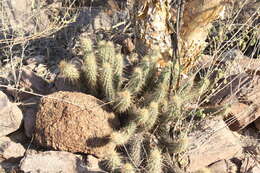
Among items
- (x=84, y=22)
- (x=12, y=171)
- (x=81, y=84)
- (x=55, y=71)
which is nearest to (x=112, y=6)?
(x=84, y=22)

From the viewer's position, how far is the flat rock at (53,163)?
2201mm

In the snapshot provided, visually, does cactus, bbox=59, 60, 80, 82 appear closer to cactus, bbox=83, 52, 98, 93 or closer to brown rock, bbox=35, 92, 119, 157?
cactus, bbox=83, 52, 98, 93

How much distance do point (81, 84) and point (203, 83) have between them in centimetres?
110

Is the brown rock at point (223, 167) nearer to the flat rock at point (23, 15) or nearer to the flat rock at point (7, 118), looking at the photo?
the flat rock at point (7, 118)

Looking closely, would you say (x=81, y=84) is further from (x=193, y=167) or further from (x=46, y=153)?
(x=193, y=167)

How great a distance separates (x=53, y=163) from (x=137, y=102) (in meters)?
0.86

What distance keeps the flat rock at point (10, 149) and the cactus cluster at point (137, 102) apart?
72 cm

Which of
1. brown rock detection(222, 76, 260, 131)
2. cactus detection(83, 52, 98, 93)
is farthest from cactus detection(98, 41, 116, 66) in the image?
brown rock detection(222, 76, 260, 131)

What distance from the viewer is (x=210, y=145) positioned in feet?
8.41

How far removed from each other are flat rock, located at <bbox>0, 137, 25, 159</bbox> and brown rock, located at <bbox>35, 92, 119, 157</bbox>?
0.19 m

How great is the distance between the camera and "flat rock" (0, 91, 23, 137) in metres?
2.44

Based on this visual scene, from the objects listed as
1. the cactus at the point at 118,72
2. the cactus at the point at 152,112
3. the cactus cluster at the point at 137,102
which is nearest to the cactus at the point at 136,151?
the cactus cluster at the point at 137,102

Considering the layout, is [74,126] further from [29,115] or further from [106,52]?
[106,52]

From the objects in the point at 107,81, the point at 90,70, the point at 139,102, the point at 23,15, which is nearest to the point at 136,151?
the point at 139,102
